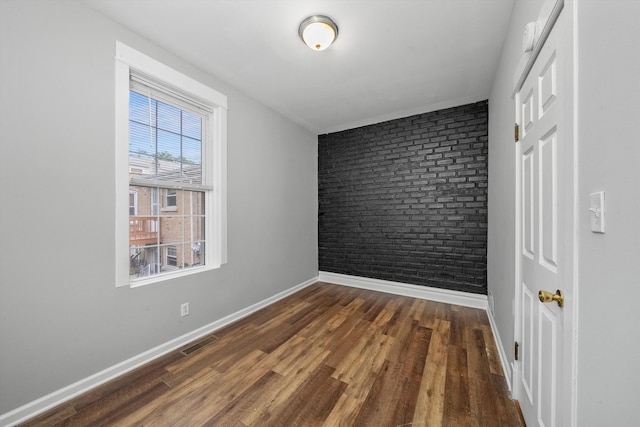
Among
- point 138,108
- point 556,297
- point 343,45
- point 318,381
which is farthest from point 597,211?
point 138,108

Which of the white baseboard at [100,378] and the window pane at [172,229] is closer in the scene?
the white baseboard at [100,378]

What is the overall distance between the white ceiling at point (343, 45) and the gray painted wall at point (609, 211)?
127 cm

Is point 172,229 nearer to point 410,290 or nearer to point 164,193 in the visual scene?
point 164,193

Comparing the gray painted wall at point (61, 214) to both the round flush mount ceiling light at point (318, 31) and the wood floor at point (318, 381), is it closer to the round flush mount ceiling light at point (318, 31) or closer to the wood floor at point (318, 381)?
the wood floor at point (318, 381)

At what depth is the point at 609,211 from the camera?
A: 25.9 inches

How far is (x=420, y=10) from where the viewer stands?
1.77 m

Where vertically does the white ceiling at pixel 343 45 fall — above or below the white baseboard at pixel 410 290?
above

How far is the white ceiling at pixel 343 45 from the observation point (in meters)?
1.75

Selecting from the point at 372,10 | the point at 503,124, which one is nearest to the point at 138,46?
the point at 372,10

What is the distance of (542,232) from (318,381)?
68.9 inches

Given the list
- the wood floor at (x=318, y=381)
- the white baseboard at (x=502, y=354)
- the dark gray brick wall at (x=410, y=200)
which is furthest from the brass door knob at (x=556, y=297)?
the dark gray brick wall at (x=410, y=200)

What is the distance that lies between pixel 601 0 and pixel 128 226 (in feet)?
9.13

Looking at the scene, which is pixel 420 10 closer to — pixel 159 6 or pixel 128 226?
pixel 159 6

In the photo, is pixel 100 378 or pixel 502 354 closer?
pixel 100 378
